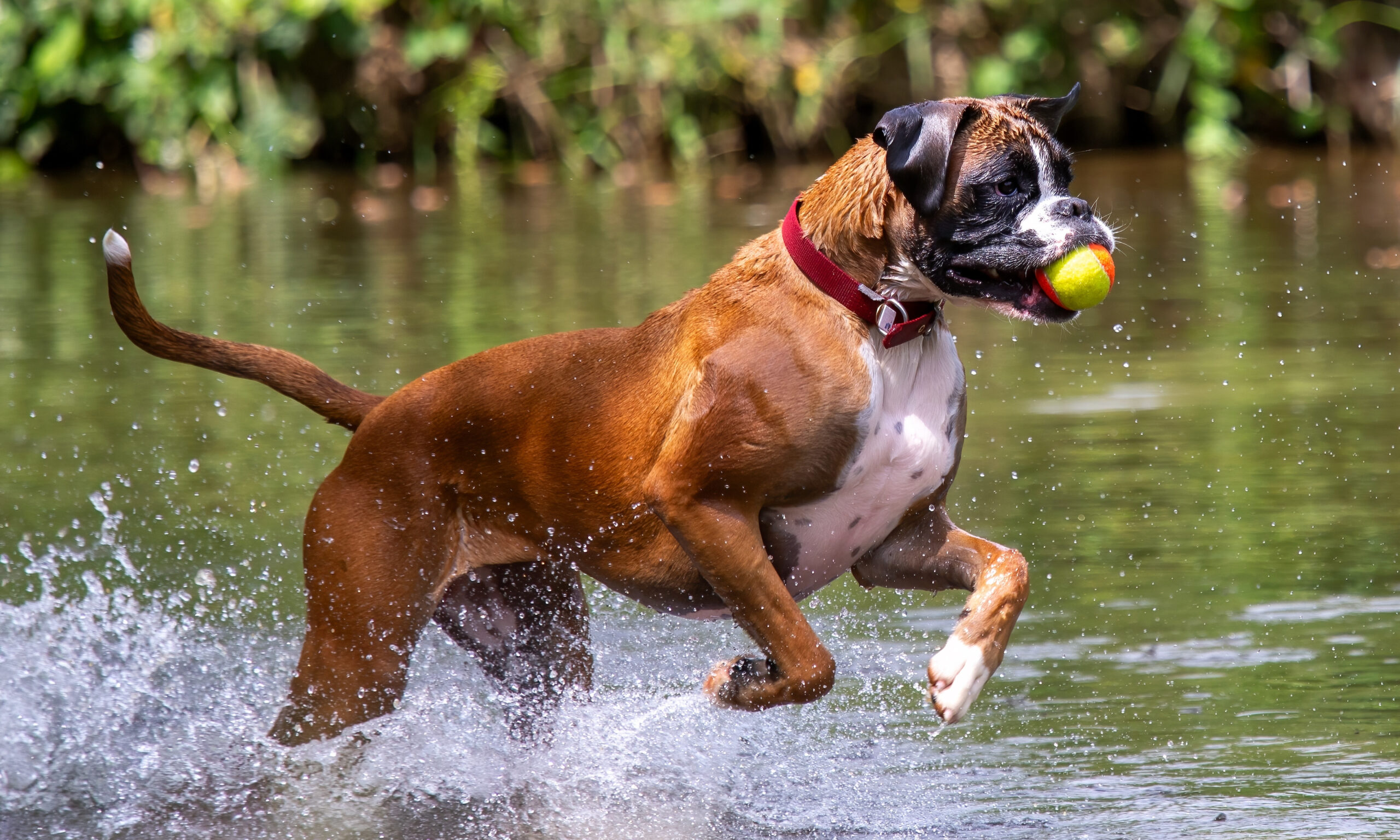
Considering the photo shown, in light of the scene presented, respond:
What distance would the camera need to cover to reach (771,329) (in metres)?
3.71

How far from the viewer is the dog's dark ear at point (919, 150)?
3.60 meters

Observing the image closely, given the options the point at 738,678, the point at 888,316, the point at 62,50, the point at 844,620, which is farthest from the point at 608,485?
the point at 62,50

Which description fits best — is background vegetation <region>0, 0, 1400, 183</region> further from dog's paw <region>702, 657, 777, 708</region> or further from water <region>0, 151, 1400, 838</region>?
dog's paw <region>702, 657, 777, 708</region>

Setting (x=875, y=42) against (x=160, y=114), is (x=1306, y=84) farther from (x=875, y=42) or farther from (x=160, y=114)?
(x=160, y=114)

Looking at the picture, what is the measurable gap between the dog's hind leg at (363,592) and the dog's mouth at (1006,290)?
1.26 meters

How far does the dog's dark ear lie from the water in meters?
1.23

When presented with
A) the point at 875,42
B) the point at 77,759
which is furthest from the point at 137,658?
the point at 875,42

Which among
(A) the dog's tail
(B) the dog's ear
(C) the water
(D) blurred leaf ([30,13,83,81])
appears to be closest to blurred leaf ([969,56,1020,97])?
(C) the water

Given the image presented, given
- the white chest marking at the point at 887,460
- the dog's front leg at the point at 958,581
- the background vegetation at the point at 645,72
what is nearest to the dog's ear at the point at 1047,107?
the white chest marking at the point at 887,460

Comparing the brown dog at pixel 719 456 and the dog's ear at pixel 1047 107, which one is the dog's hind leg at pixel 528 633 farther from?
the dog's ear at pixel 1047 107

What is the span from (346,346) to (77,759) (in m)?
4.42

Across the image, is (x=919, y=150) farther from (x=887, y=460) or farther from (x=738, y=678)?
(x=738, y=678)

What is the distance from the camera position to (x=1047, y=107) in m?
3.98

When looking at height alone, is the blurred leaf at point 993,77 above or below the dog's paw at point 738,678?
below
